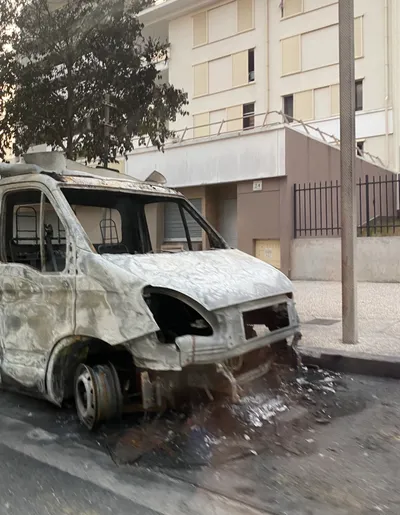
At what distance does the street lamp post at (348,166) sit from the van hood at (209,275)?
2.02 meters

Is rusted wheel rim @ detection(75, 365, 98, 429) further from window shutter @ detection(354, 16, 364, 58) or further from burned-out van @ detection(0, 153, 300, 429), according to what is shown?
window shutter @ detection(354, 16, 364, 58)

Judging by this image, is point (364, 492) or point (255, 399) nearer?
point (364, 492)

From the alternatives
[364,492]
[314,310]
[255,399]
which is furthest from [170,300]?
[314,310]

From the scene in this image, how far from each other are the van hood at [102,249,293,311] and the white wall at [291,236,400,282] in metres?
8.40

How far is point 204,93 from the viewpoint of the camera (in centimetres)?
2600

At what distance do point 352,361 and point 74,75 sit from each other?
9123 millimetres

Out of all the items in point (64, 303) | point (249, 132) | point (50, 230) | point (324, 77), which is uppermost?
point (324, 77)

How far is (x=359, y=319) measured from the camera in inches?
320

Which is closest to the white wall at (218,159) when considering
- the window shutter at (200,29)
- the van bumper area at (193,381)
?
the window shutter at (200,29)

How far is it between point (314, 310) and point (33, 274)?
5.91m

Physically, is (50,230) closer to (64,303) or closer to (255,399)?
(64,303)

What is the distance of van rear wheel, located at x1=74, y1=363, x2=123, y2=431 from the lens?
3.99 m

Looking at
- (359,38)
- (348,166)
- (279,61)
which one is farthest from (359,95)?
(348,166)

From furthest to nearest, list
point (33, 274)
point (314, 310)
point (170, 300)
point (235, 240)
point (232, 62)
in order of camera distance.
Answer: point (232, 62)
point (235, 240)
point (314, 310)
point (33, 274)
point (170, 300)
